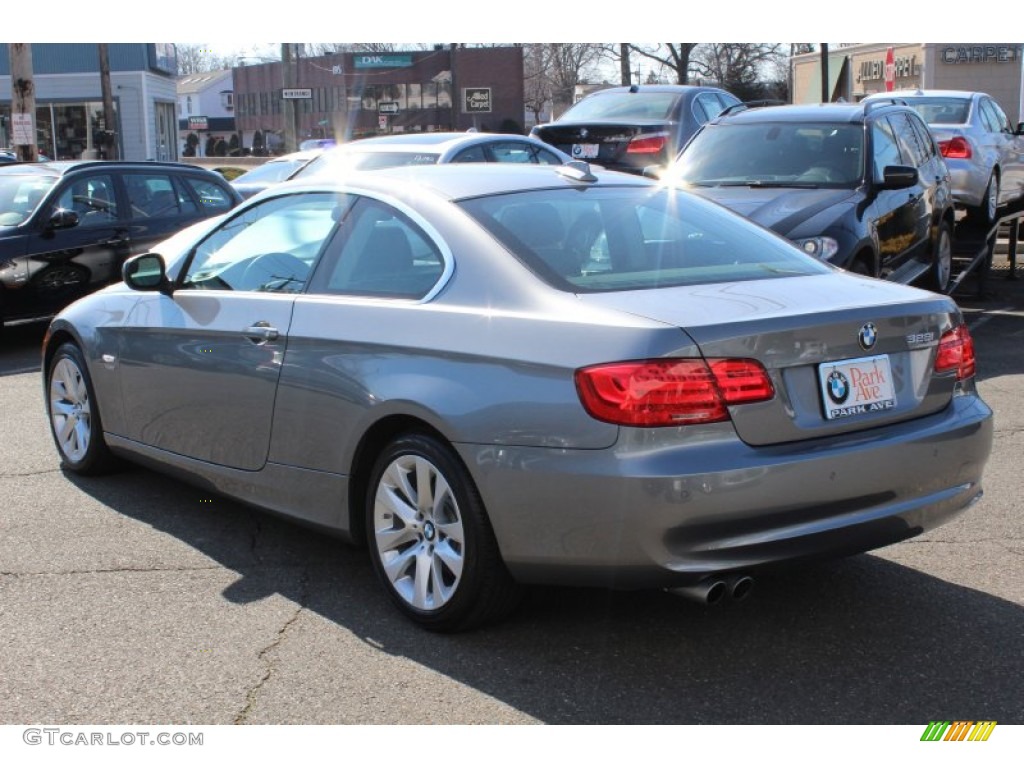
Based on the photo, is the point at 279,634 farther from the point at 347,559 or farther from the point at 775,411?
the point at 775,411

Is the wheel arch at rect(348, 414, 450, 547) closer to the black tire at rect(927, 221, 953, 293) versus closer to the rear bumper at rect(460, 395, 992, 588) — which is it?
the rear bumper at rect(460, 395, 992, 588)

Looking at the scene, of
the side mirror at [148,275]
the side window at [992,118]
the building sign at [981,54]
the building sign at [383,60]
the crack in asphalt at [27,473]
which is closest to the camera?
the side mirror at [148,275]

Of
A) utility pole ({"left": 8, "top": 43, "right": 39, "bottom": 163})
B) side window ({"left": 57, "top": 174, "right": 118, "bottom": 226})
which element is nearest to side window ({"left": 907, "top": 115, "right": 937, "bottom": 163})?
side window ({"left": 57, "top": 174, "right": 118, "bottom": 226})

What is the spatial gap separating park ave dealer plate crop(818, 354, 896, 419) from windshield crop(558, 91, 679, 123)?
35.0 feet

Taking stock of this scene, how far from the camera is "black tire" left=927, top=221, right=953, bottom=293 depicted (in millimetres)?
10648

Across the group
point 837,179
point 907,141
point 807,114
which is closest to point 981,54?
point 907,141

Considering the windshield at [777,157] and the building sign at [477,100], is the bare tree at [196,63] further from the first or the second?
the windshield at [777,157]

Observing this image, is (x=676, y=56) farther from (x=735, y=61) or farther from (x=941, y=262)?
(x=941, y=262)

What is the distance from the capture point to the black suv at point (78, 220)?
10.6m

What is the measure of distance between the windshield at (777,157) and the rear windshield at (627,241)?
4580mm

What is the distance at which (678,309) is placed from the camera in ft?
12.5

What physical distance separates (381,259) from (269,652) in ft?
4.71

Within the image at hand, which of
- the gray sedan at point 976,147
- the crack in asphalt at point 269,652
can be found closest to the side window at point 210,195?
the gray sedan at point 976,147

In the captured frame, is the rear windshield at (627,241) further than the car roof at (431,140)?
No
